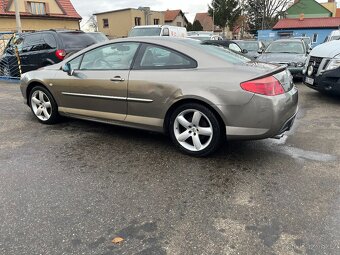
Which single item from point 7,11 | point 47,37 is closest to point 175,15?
point 7,11

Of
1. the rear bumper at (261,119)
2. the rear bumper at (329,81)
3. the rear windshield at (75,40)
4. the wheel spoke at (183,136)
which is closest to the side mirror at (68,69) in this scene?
the wheel spoke at (183,136)

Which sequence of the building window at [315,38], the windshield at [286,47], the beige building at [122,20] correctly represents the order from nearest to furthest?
1. the windshield at [286,47]
2. the building window at [315,38]
3. the beige building at [122,20]

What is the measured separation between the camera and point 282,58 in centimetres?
991

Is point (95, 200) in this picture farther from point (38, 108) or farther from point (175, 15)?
point (175, 15)

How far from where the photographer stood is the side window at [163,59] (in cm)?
393

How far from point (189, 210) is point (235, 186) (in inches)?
26.4

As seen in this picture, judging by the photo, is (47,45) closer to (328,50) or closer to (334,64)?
(328,50)

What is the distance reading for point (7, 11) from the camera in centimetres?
2894

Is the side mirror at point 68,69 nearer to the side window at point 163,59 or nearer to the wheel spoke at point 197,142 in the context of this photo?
the side window at point 163,59

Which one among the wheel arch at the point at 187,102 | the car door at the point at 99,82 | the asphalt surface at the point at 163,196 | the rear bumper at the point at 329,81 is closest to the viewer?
the asphalt surface at the point at 163,196

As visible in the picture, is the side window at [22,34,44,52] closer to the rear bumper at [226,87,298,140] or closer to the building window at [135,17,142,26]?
the rear bumper at [226,87,298,140]

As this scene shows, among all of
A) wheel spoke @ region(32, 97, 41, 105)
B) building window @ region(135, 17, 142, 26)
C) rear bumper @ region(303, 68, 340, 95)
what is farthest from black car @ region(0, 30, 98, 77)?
building window @ region(135, 17, 142, 26)

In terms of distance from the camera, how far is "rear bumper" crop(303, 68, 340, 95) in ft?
21.3

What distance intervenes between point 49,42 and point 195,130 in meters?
6.85
